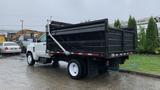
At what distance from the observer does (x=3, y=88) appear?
27.9ft

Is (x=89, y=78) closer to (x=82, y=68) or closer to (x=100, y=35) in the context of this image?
(x=82, y=68)

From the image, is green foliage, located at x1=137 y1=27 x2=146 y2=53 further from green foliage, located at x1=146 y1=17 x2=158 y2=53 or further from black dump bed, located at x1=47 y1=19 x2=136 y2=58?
black dump bed, located at x1=47 y1=19 x2=136 y2=58

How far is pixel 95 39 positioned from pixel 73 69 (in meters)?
1.89

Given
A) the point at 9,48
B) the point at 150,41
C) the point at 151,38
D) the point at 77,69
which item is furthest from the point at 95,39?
the point at 9,48

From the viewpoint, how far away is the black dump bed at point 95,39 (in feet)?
30.3

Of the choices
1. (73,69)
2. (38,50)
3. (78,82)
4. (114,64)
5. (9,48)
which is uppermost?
(9,48)

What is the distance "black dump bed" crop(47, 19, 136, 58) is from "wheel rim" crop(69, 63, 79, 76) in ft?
2.10

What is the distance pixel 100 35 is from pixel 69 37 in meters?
1.94

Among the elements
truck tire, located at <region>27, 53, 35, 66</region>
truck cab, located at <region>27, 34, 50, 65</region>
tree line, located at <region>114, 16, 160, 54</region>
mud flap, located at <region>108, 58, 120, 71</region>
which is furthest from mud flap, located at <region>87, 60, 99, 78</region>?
tree line, located at <region>114, 16, 160, 54</region>

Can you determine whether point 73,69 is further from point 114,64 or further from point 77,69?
point 114,64

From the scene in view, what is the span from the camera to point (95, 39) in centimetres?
952

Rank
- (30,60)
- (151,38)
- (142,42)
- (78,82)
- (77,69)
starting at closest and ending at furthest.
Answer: (78,82) → (77,69) → (30,60) → (151,38) → (142,42)

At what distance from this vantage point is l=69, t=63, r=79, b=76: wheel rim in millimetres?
10442

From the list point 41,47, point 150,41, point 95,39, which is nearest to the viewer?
point 95,39
